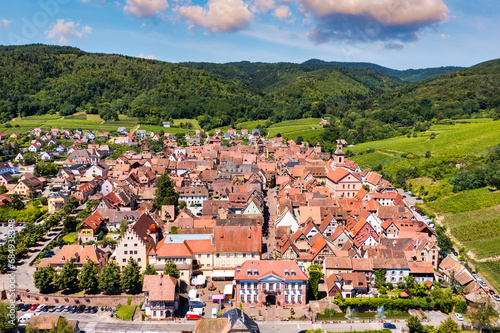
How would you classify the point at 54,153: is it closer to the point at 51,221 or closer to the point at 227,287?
the point at 51,221

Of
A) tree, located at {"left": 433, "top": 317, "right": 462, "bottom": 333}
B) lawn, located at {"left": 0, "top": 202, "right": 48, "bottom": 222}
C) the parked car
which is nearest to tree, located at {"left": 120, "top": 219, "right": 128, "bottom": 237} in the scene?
lawn, located at {"left": 0, "top": 202, "right": 48, "bottom": 222}

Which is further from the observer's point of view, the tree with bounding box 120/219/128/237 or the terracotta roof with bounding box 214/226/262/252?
the tree with bounding box 120/219/128/237

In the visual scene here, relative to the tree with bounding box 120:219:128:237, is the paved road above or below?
below

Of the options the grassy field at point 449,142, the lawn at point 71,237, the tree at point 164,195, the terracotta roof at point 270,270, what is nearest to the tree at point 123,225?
the lawn at point 71,237

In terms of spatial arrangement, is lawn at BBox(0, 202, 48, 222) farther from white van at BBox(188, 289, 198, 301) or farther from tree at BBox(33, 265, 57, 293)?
white van at BBox(188, 289, 198, 301)

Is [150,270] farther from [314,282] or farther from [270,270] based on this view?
[314,282]

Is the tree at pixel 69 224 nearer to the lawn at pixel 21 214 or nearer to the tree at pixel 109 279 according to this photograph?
the lawn at pixel 21 214

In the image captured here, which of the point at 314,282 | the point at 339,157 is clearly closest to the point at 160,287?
the point at 314,282
